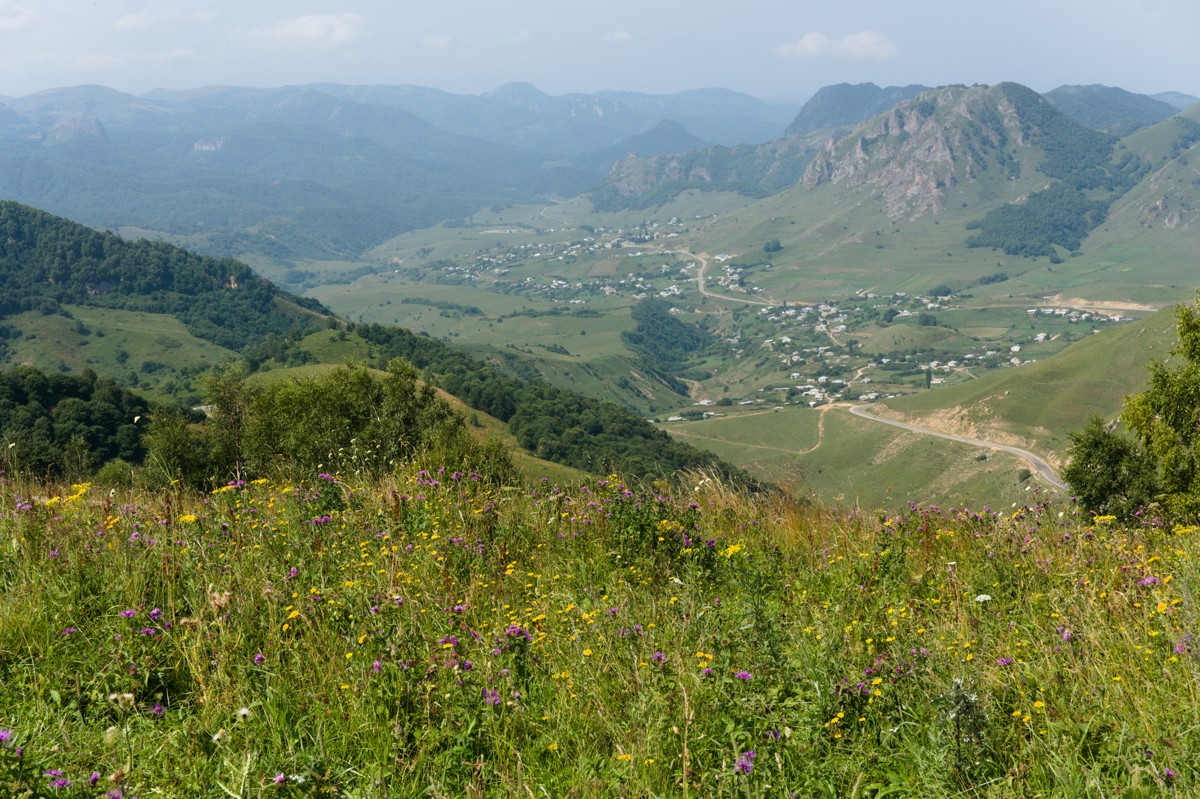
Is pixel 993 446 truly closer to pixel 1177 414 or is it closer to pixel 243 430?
pixel 1177 414

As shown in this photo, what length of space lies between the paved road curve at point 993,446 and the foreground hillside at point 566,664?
3889 inches

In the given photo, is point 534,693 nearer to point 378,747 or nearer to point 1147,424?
point 378,747

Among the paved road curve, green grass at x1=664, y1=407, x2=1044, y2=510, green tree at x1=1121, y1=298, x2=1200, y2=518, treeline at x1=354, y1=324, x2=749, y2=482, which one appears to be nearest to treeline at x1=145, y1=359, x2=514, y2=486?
green tree at x1=1121, y1=298, x2=1200, y2=518

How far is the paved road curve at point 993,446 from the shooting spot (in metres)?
112

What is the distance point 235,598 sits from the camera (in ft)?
17.8

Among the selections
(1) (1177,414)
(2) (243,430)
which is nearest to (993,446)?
(1) (1177,414)

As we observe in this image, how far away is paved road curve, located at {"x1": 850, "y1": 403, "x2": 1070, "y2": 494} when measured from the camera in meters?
112

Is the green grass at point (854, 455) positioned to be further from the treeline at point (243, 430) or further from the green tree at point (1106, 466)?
the treeline at point (243, 430)

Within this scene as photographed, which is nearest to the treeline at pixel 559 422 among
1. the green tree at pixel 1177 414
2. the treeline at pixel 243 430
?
the treeline at pixel 243 430

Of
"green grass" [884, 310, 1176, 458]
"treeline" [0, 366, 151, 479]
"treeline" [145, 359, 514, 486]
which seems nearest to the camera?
"treeline" [145, 359, 514, 486]

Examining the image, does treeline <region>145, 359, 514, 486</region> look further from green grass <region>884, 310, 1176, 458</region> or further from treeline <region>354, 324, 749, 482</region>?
green grass <region>884, 310, 1176, 458</region>

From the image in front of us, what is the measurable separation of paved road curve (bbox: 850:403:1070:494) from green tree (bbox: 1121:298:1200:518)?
7333cm

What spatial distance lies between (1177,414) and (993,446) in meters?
118

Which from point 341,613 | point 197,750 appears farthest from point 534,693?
point 197,750
